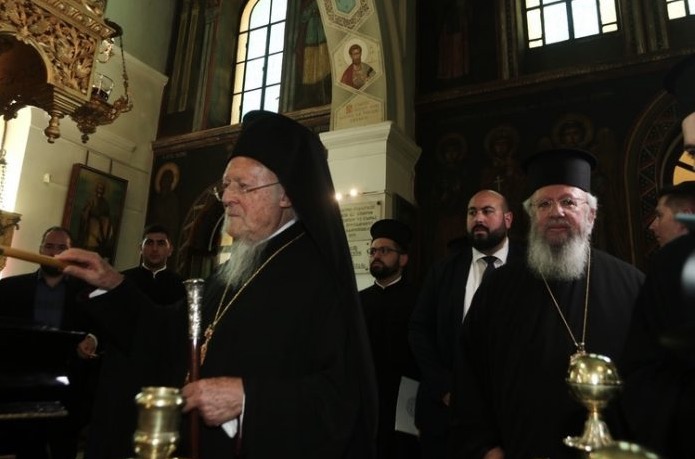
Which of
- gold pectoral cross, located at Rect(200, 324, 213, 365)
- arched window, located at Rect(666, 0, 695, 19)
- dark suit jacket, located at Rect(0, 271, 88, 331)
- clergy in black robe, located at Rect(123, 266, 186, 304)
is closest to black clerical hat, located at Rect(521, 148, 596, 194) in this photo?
gold pectoral cross, located at Rect(200, 324, 213, 365)

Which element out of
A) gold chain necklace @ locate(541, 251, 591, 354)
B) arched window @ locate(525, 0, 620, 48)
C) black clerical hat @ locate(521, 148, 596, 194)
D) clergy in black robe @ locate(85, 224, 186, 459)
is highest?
arched window @ locate(525, 0, 620, 48)

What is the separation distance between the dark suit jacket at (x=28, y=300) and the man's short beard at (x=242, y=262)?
100 inches

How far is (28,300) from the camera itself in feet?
13.8

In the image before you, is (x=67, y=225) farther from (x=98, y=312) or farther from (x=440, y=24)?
(x=98, y=312)

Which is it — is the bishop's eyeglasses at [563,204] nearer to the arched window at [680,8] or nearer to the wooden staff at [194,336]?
the wooden staff at [194,336]

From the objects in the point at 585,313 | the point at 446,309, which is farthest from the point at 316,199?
the point at 446,309

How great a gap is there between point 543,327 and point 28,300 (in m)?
3.88

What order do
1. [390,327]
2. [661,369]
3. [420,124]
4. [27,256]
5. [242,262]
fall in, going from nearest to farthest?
[661,369], [27,256], [242,262], [390,327], [420,124]

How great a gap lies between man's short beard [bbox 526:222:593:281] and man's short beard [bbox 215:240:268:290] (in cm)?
115

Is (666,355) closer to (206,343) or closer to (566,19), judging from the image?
(206,343)

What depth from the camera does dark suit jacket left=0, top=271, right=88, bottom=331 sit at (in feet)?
13.7

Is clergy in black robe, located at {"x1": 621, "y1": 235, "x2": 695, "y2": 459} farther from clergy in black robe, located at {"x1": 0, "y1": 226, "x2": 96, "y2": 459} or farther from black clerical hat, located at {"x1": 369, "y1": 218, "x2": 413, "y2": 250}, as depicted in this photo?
clergy in black robe, located at {"x1": 0, "y1": 226, "x2": 96, "y2": 459}

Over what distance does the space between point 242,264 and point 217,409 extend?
2.35 ft

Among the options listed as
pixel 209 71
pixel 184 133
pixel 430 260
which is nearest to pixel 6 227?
pixel 184 133
